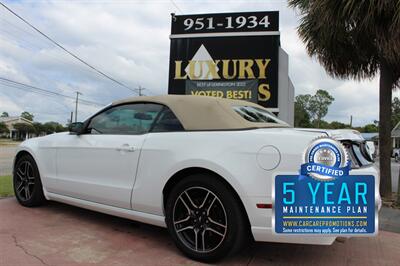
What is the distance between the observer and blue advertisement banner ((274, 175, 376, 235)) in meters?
3.16

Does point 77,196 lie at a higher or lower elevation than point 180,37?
lower

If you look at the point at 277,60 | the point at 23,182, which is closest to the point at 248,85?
the point at 277,60

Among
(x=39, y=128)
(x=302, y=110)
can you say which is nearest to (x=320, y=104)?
(x=302, y=110)

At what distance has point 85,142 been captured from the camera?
4.72 meters

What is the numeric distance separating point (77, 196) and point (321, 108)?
68.9 m

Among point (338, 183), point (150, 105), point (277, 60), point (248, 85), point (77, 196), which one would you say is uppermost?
point (277, 60)

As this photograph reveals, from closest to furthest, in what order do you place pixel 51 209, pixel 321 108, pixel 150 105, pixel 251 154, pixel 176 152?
pixel 251 154, pixel 176 152, pixel 150 105, pixel 51 209, pixel 321 108

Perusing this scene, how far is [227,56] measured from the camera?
35.8 ft

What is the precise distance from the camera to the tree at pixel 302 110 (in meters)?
63.9

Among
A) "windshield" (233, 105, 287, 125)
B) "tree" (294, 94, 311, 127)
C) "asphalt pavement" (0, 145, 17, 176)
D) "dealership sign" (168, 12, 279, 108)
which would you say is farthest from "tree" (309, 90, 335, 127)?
"windshield" (233, 105, 287, 125)

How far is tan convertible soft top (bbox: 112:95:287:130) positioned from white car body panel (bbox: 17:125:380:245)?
12 cm

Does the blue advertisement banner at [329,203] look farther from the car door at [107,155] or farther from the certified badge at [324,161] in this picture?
the car door at [107,155]

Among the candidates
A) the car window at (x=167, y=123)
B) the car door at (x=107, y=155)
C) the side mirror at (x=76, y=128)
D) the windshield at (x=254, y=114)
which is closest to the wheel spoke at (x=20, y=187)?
the car door at (x=107, y=155)

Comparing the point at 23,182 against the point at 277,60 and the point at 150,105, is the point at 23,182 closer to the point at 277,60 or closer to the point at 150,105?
the point at 150,105
